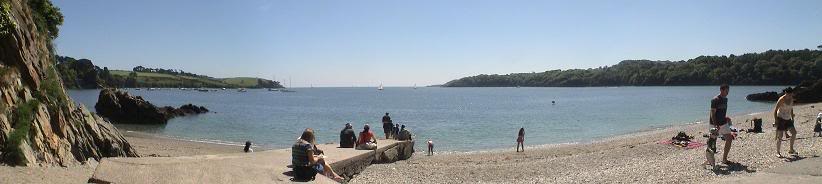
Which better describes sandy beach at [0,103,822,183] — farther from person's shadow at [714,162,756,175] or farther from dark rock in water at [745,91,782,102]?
dark rock in water at [745,91,782,102]

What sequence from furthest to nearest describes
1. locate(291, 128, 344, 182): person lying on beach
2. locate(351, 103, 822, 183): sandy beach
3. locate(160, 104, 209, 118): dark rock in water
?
locate(160, 104, 209, 118): dark rock in water
locate(351, 103, 822, 183): sandy beach
locate(291, 128, 344, 182): person lying on beach

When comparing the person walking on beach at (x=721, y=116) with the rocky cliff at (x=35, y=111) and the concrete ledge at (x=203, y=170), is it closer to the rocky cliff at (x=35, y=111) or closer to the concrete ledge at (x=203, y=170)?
the concrete ledge at (x=203, y=170)

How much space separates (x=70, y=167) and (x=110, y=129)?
546 centimetres

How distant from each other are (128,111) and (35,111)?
133ft

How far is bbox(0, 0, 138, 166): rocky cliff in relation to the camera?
10.9 m

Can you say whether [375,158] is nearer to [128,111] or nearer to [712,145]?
[712,145]

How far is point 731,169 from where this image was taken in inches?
429

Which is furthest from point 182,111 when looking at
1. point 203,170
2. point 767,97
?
point 767,97

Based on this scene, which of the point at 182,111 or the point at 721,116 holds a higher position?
the point at 721,116

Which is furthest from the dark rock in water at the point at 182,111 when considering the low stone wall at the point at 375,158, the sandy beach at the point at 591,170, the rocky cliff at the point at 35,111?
the sandy beach at the point at 591,170

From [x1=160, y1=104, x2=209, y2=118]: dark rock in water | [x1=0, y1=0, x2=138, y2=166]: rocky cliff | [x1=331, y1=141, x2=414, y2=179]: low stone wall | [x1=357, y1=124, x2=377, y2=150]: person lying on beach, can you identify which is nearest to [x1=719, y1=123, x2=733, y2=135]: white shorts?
[x1=331, y1=141, x2=414, y2=179]: low stone wall

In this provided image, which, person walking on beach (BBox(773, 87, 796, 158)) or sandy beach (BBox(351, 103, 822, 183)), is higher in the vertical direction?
person walking on beach (BBox(773, 87, 796, 158))

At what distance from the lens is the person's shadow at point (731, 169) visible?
35.0 ft

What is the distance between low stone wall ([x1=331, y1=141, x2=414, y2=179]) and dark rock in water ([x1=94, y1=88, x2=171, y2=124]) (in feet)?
110
